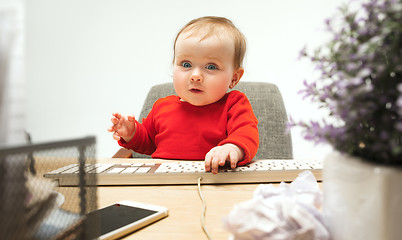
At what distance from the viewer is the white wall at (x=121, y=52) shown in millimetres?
2043

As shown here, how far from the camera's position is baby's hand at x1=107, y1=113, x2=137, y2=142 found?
1.02 m

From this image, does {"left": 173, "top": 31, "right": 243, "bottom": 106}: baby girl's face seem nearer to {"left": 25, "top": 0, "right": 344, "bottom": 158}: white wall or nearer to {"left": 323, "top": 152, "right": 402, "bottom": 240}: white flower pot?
{"left": 323, "top": 152, "right": 402, "bottom": 240}: white flower pot

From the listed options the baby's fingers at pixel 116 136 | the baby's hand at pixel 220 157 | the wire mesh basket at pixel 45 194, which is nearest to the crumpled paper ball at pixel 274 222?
the wire mesh basket at pixel 45 194

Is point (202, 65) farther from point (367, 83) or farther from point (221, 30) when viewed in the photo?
point (367, 83)

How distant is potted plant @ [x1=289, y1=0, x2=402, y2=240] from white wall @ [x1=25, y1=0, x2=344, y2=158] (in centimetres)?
180

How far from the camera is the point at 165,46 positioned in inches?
86.4

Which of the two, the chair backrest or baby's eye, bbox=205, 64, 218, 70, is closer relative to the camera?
baby's eye, bbox=205, 64, 218, 70

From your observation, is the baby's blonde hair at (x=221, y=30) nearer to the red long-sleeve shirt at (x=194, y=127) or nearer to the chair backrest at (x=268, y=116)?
the red long-sleeve shirt at (x=194, y=127)

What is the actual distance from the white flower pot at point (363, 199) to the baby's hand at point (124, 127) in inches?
32.4

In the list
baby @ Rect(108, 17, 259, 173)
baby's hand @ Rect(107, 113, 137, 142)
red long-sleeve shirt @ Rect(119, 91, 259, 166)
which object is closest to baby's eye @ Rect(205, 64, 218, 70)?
baby @ Rect(108, 17, 259, 173)

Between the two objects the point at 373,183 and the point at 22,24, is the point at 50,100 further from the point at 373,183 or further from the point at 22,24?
the point at 373,183

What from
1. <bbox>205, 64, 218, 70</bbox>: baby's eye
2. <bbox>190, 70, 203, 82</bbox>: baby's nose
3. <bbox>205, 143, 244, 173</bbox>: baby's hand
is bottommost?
<bbox>205, 143, 244, 173</bbox>: baby's hand

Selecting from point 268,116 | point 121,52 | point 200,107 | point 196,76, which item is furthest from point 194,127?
point 121,52

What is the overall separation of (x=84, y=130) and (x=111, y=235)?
2.12 meters
